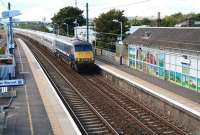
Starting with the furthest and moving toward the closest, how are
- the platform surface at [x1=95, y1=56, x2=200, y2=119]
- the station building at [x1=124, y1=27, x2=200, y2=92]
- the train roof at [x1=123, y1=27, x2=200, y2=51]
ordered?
the train roof at [x1=123, y1=27, x2=200, y2=51]
the station building at [x1=124, y1=27, x2=200, y2=92]
the platform surface at [x1=95, y1=56, x2=200, y2=119]

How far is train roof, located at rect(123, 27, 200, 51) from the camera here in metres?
30.4

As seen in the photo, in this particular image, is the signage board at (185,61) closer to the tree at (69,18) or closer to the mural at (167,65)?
the mural at (167,65)

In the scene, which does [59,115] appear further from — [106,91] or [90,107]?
[106,91]

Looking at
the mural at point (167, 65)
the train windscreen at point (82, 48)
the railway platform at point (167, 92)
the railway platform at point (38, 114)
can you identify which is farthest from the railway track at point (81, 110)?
the mural at point (167, 65)

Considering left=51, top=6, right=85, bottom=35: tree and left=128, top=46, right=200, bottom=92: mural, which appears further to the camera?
left=51, top=6, right=85, bottom=35: tree

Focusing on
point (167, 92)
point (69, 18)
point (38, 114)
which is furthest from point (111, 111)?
point (69, 18)

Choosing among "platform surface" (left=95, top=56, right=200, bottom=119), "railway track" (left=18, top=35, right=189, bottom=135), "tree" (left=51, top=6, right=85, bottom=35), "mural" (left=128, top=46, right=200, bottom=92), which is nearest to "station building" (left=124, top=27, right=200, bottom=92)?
"mural" (left=128, top=46, right=200, bottom=92)

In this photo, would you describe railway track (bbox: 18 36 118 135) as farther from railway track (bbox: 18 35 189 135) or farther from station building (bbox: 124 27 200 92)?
station building (bbox: 124 27 200 92)

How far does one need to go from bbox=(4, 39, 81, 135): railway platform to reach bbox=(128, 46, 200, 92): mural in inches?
319

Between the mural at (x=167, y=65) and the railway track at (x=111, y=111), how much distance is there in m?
3.37

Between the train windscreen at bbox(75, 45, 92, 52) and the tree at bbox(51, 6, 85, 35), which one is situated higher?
the tree at bbox(51, 6, 85, 35)

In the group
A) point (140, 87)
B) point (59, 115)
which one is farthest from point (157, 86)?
point (59, 115)

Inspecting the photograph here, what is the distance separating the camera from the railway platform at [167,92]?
20.9m

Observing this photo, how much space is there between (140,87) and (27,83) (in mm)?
10035
